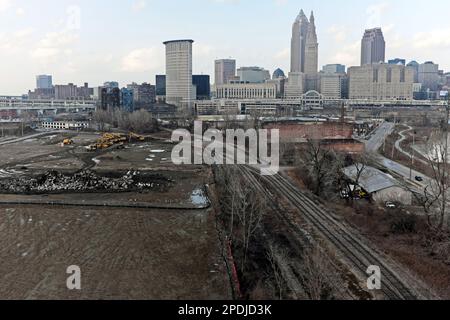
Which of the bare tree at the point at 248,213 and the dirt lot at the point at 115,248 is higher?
the bare tree at the point at 248,213

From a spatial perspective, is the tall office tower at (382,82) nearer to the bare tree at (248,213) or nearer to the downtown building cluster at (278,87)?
the downtown building cluster at (278,87)

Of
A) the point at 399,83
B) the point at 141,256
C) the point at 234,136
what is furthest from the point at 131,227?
the point at 399,83

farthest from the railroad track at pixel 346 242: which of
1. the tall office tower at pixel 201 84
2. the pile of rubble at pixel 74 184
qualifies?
the tall office tower at pixel 201 84

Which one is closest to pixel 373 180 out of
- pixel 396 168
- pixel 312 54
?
pixel 396 168

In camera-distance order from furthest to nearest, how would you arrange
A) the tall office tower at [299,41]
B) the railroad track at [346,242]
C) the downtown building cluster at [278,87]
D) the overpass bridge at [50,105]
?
1. the tall office tower at [299,41]
2. the downtown building cluster at [278,87]
3. the overpass bridge at [50,105]
4. the railroad track at [346,242]

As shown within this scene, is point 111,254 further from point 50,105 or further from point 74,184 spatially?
point 50,105

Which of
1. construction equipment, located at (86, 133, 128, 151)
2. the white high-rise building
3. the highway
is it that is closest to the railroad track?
the highway

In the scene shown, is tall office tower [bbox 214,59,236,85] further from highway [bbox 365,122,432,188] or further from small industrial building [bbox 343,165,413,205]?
small industrial building [bbox 343,165,413,205]

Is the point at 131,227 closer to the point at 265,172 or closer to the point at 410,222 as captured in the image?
the point at 410,222
